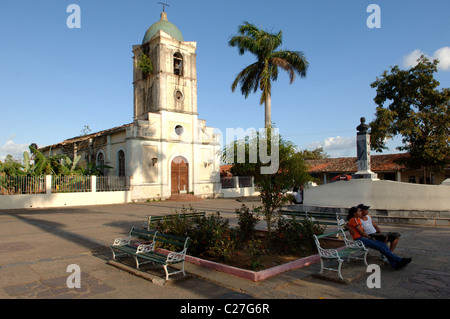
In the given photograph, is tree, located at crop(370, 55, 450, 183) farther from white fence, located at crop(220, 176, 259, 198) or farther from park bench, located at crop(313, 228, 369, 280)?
park bench, located at crop(313, 228, 369, 280)

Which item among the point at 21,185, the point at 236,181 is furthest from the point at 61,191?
the point at 236,181

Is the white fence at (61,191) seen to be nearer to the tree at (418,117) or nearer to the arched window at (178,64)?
the arched window at (178,64)

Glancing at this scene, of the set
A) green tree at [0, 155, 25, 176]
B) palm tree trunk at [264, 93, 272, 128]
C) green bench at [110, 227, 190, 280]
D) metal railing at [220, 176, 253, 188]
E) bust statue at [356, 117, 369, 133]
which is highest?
palm tree trunk at [264, 93, 272, 128]

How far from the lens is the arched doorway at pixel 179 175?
987 inches

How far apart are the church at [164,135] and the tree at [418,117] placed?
44.0 ft

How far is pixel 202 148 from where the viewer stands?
27000 millimetres

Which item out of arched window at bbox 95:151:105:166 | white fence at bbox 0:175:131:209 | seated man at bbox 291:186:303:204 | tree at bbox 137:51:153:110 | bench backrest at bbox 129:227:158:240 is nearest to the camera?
bench backrest at bbox 129:227:158:240

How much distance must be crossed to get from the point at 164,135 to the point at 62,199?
8330 mm

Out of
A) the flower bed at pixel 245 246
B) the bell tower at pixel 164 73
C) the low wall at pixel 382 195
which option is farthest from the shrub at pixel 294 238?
the bell tower at pixel 164 73

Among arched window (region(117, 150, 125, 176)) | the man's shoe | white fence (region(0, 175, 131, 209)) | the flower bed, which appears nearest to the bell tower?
arched window (region(117, 150, 125, 176))

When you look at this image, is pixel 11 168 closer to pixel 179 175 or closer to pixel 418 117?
pixel 179 175

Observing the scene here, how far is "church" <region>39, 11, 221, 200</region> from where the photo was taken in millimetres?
23312

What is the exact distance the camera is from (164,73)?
81.3 feet
